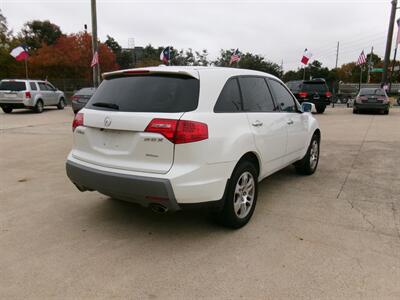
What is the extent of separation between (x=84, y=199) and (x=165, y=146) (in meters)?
2.15

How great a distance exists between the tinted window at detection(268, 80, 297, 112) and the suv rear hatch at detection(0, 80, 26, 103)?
15.2 metres

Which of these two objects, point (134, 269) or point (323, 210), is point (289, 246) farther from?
point (134, 269)

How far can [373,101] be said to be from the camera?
56.3ft

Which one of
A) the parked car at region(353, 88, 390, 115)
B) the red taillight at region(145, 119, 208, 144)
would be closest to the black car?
the parked car at region(353, 88, 390, 115)

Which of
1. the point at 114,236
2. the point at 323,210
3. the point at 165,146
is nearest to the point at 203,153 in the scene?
the point at 165,146

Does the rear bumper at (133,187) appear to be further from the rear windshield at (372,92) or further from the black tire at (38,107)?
the rear windshield at (372,92)

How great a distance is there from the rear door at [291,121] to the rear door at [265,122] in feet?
0.58

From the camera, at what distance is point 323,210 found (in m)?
4.23

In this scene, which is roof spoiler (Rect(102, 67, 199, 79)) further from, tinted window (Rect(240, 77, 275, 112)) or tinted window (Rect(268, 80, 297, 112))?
tinted window (Rect(268, 80, 297, 112))

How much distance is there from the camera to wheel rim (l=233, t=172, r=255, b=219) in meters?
3.59

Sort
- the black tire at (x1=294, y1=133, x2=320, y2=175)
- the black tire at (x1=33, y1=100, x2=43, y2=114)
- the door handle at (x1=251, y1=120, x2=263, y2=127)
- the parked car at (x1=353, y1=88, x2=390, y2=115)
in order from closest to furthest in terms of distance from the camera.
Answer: the door handle at (x1=251, y1=120, x2=263, y2=127), the black tire at (x1=294, y1=133, x2=320, y2=175), the parked car at (x1=353, y1=88, x2=390, y2=115), the black tire at (x1=33, y1=100, x2=43, y2=114)

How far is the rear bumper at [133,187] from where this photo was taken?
117 inches

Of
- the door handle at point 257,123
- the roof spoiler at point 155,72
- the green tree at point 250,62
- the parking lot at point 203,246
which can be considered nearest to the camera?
the parking lot at point 203,246

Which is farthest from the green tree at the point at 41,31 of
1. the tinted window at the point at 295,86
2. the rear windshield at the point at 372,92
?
the rear windshield at the point at 372,92
